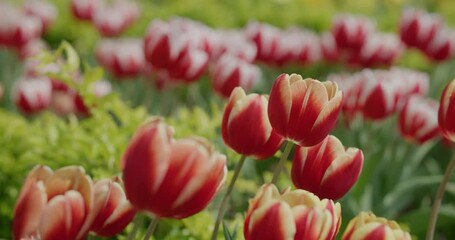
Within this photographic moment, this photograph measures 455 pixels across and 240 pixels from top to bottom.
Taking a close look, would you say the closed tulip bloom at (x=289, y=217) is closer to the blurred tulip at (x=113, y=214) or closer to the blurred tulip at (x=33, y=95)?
the blurred tulip at (x=113, y=214)

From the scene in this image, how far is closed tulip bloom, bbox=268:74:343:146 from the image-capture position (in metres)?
1.10

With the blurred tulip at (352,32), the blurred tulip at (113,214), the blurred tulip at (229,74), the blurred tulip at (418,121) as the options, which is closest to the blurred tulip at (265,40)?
the blurred tulip at (352,32)

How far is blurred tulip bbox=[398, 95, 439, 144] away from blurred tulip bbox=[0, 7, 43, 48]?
5.90ft

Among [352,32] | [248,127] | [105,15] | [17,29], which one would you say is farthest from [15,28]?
[248,127]

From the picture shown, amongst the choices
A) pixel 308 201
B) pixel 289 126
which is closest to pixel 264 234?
pixel 308 201

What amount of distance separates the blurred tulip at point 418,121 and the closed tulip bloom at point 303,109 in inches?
47.1

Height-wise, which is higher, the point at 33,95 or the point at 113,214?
the point at 113,214

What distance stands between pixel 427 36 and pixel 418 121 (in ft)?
4.77

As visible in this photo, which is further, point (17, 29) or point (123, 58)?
point (17, 29)

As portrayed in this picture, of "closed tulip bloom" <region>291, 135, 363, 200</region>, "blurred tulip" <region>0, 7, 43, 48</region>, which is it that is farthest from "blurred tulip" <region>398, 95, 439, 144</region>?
"blurred tulip" <region>0, 7, 43, 48</region>

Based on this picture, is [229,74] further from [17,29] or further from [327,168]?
[327,168]

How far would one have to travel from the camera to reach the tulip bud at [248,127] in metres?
1.15

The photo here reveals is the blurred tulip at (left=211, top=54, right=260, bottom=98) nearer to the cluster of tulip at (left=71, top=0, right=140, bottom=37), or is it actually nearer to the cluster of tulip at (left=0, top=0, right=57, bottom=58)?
the cluster of tulip at (left=0, top=0, right=57, bottom=58)

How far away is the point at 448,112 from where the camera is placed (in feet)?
3.89
